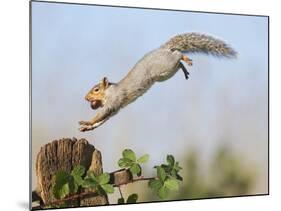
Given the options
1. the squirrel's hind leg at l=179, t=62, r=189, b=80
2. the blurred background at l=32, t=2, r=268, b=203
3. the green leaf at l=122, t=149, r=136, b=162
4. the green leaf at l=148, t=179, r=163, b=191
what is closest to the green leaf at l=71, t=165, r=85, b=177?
the blurred background at l=32, t=2, r=268, b=203

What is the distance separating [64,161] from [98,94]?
406mm

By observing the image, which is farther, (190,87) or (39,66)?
(190,87)

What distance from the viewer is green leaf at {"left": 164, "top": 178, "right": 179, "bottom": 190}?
312 cm

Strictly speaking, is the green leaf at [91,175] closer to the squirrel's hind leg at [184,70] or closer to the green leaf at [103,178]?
the green leaf at [103,178]

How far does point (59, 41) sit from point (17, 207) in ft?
2.96

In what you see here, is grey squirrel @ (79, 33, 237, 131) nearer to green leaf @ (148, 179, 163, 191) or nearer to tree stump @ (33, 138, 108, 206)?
tree stump @ (33, 138, 108, 206)

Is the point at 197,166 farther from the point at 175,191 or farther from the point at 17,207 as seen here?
the point at 17,207

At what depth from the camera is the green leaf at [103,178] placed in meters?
2.98

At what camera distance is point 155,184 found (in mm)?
3102

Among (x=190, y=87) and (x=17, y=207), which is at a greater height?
(x=190, y=87)

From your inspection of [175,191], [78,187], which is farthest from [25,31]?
[175,191]

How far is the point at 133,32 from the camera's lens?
3059mm

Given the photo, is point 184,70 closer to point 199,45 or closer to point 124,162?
point 199,45

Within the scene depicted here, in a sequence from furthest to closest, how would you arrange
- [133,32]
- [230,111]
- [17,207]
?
1. [230,111]
2. [133,32]
3. [17,207]
